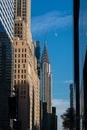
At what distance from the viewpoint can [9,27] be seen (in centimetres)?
14888

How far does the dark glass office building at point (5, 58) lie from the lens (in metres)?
126

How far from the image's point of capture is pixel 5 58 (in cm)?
13925

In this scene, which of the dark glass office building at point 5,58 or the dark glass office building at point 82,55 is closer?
the dark glass office building at point 82,55

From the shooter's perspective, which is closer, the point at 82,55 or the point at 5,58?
the point at 82,55

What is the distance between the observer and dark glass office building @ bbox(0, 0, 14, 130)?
414ft

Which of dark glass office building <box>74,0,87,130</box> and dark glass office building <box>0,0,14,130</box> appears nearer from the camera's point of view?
dark glass office building <box>74,0,87,130</box>

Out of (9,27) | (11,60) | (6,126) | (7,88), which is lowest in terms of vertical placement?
(6,126)

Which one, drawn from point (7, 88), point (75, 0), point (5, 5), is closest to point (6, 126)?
point (7, 88)

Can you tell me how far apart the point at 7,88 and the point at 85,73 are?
88.8 m

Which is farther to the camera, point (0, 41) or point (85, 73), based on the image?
point (0, 41)

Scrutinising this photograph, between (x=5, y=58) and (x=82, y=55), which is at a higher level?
(x=5, y=58)

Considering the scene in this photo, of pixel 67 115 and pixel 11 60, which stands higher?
pixel 11 60

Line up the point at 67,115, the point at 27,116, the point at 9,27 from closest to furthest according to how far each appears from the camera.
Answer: the point at 67,115 < the point at 9,27 < the point at 27,116

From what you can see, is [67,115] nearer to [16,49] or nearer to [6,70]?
[6,70]
